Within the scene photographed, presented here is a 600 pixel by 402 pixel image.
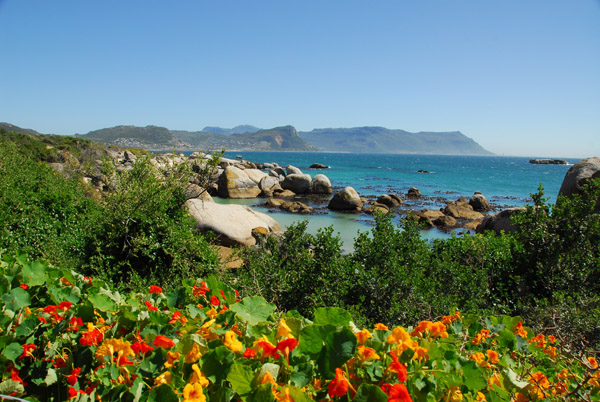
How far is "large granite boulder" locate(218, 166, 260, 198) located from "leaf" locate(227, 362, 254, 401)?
25.7 m

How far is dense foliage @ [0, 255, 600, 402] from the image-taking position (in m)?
1.22

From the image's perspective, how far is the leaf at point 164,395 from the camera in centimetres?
115

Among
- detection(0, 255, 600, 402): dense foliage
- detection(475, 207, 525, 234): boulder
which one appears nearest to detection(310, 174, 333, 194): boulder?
detection(475, 207, 525, 234): boulder

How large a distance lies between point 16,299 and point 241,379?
143cm

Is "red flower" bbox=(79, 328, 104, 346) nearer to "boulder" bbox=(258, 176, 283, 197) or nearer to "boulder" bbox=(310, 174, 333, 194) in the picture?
"boulder" bbox=(258, 176, 283, 197)

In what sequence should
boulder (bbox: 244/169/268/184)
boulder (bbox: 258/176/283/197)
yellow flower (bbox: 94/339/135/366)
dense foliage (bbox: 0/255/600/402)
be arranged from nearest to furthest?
dense foliage (bbox: 0/255/600/402)
yellow flower (bbox: 94/339/135/366)
boulder (bbox: 258/176/283/197)
boulder (bbox: 244/169/268/184)

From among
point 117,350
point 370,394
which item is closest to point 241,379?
point 370,394

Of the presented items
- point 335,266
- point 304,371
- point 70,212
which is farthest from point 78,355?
point 70,212

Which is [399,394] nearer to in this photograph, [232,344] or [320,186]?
[232,344]

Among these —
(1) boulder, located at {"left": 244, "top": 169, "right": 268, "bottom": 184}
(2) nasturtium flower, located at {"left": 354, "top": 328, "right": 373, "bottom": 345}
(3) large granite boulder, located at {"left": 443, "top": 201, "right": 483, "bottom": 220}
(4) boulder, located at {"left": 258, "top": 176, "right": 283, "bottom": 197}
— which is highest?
(2) nasturtium flower, located at {"left": 354, "top": 328, "right": 373, "bottom": 345}

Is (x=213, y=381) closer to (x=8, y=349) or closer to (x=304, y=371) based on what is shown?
(x=304, y=371)

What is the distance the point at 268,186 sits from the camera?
29500 millimetres

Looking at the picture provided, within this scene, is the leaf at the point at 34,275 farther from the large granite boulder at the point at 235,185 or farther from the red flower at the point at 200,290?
the large granite boulder at the point at 235,185

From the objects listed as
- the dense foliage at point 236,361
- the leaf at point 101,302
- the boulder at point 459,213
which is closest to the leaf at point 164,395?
the dense foliage at point 236,361
